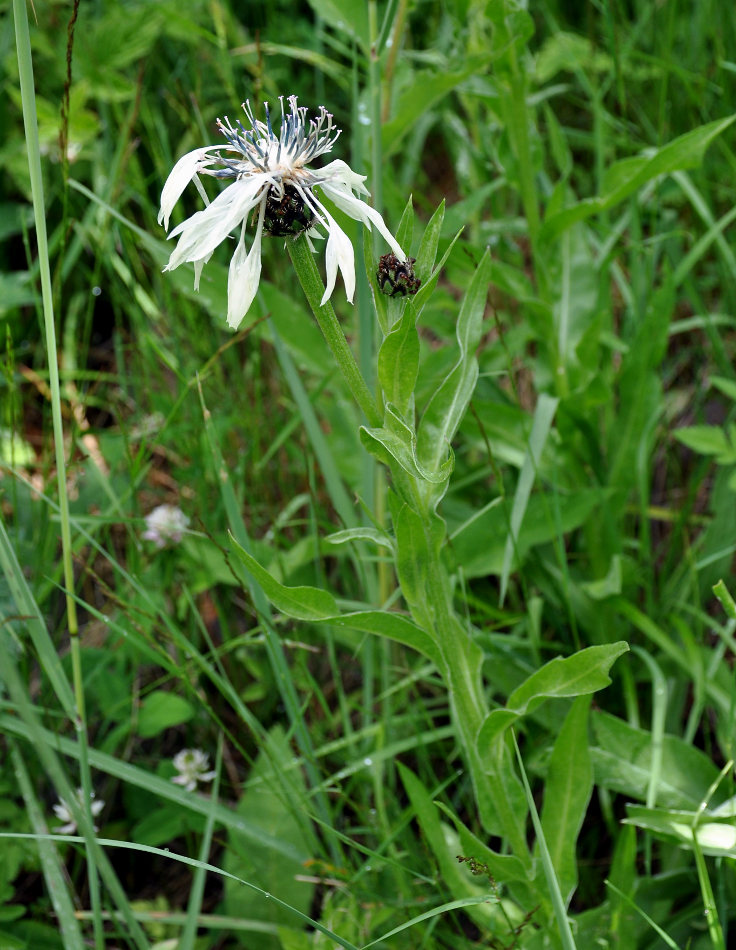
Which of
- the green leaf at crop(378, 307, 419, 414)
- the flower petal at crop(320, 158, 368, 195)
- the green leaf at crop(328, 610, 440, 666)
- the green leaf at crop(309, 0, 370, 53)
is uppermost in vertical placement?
the green leaf at crop(309, 0, 370, 53)

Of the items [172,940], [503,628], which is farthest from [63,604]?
[503,628]

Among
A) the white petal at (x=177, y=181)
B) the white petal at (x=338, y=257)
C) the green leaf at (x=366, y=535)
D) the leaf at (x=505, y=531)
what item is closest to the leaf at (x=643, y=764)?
the leaf at (x=505, y=531)

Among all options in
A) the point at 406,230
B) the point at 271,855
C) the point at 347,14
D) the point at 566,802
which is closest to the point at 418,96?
the point at 347,14

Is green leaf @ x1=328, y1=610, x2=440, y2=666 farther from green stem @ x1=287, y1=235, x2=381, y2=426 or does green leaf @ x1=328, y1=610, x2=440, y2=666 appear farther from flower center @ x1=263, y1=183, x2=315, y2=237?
flower center @ x1=263, y1=183, x2=315, y2=237

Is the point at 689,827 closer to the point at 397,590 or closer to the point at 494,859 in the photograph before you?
the point at 494,859

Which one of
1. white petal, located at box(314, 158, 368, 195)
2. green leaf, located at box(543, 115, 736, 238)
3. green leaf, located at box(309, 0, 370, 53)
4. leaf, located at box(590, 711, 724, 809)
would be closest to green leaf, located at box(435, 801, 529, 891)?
leaf, located at box(590, 711, 724, 809)

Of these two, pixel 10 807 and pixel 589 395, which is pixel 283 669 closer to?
pixel 10 807
